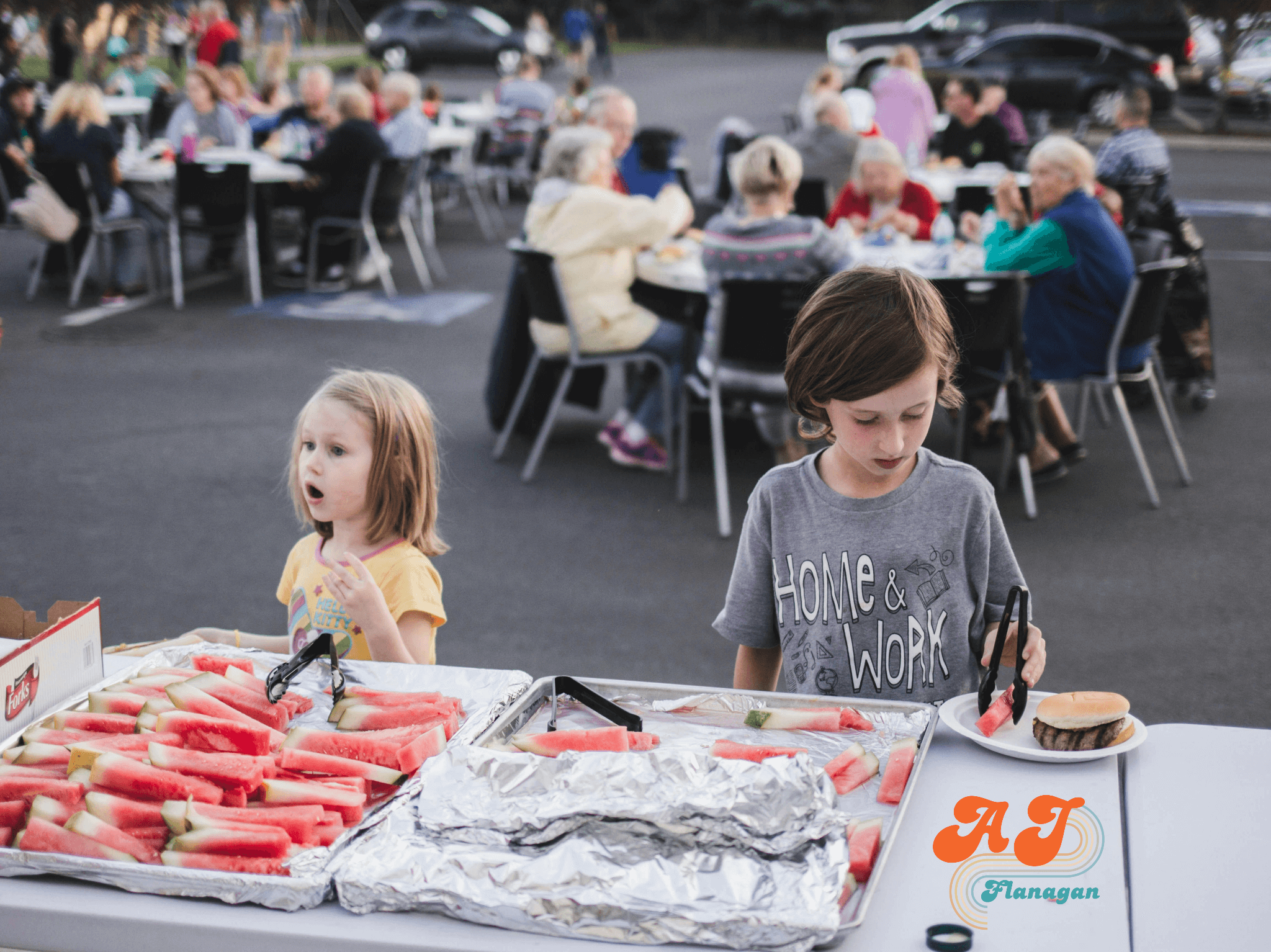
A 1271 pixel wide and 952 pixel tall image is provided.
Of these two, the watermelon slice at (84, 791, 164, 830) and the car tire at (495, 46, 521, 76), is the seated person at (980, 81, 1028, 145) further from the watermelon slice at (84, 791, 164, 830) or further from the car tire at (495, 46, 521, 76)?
the car tire at (495, 46, 521, 76)

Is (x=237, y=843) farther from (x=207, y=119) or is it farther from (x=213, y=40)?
(x=213, y=40)

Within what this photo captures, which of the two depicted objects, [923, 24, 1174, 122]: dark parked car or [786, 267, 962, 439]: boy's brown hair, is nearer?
[786, 267, 962, 439]: boy's brown hair

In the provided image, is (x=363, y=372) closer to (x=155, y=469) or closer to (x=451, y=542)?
(x=451, y=542)

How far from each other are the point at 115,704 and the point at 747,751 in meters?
0.94

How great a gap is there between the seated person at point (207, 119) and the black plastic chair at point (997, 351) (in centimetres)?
691

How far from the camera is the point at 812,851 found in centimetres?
145

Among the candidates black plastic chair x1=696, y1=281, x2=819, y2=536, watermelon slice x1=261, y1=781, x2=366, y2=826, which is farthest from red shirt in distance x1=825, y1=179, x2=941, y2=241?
watermelon slice x1=261, y1=781, x2=366, y2=826

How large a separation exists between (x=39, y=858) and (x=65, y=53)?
1750 centimetres

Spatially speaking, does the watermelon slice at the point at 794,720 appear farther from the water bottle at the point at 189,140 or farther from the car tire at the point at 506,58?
the car tire at the point at 506,58

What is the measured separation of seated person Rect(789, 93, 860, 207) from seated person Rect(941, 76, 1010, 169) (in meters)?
1.50

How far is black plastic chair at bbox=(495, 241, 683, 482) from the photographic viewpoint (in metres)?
5.47

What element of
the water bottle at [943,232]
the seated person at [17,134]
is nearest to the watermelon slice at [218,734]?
the water bottle at [943,232]

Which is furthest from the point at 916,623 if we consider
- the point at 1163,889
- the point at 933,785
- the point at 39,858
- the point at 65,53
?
the point at 65,53

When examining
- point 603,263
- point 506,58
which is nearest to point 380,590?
point 603,263
